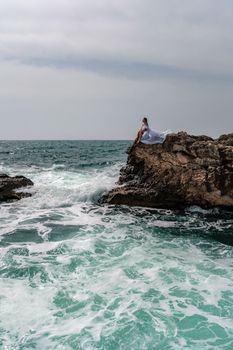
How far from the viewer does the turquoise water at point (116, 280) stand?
5.49 metres

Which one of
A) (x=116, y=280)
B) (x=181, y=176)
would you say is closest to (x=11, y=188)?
(x=181, y=176)

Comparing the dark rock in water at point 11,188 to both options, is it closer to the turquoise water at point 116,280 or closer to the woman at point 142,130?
the turquoise water at point 116,280

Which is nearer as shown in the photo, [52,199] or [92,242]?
[92,242]

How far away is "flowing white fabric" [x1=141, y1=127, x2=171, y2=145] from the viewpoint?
13992 millimetres

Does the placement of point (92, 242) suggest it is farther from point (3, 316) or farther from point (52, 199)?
point (52, 199)

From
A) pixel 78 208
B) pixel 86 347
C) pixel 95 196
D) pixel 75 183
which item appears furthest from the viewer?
pixel 75 183

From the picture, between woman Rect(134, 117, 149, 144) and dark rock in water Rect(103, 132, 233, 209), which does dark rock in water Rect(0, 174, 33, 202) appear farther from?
woman Rect(134, 117, 149, 144)

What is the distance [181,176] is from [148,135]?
2094mm

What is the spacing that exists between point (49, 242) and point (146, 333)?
474cm

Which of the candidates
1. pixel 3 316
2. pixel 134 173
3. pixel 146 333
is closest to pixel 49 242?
pixel 3 316

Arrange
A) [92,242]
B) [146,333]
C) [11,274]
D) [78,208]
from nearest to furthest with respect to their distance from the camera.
Result: [146,333]
[11,274]
[92,242]
[78,208]

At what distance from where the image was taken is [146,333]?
18.2 ft

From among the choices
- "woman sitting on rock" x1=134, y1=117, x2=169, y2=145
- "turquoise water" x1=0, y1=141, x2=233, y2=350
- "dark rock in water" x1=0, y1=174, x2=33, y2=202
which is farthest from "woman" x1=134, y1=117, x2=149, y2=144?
"dark rock in water" x1=0, y1=174, x2=33, y2=202

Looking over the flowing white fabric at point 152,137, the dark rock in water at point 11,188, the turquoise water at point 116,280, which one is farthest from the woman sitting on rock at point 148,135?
the dark rock in water at point 11,188
